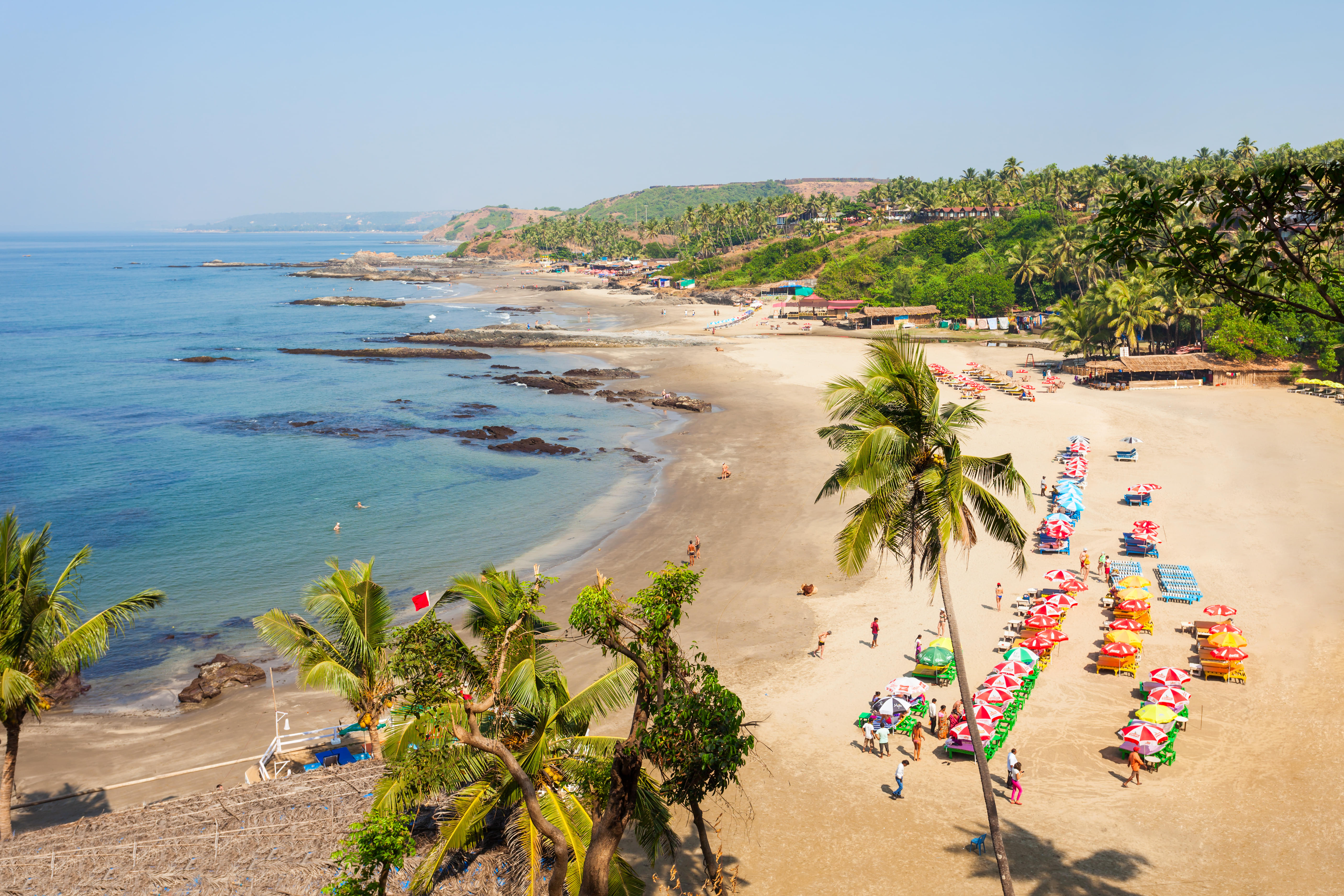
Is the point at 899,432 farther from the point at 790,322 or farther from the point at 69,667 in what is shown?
the point at 790,322

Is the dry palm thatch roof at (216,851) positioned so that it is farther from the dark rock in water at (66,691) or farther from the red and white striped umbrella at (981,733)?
the dark rock in water at (66,691)

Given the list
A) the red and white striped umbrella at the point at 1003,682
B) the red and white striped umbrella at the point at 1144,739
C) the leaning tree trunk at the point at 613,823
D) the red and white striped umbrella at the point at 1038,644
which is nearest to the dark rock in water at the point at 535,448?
the red and white striped umbrella at the point at 1038,644

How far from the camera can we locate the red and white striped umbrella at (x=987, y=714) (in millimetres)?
18859

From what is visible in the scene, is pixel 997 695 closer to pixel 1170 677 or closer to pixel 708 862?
pixel 1170 677

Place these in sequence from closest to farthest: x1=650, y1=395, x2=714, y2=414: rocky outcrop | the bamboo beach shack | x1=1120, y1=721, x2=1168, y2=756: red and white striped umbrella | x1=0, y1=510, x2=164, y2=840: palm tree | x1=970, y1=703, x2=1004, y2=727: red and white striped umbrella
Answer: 1. x1=0, y1=510, x2=164, y2=840: palm tree
2. x1=1120, y1=721, x2=1168, y2=756: red and white striped umbrella
3. x1=970, y1=703, x2=1004, y2=727: red and white striped umbrella
4. the bamboo beach shack
5. x1=650, y1=395, x2=714, y2=414: rocky outcrop

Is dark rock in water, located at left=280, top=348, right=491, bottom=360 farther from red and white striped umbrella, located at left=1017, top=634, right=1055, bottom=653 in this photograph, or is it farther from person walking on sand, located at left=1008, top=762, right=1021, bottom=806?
person walking on sand, located at left=1008, top=762, right=1021, bottom=806

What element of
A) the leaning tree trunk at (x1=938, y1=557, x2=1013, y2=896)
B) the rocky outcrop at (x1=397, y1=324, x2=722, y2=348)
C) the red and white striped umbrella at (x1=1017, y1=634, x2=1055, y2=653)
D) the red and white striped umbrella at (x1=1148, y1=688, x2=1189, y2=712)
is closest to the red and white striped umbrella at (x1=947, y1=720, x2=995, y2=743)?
the red and white striped umbrella at (x1=1148, y1=688, x2=1189, y2=712)

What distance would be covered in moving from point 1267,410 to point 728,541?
3818 centimetres

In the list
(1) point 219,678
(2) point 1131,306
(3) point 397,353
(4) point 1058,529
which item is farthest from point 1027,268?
(1) point 219,678

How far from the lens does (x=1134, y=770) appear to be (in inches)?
693

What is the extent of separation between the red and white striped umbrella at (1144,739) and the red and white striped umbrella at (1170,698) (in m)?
1.41

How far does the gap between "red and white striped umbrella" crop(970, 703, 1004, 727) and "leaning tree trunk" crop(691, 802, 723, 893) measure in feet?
24.5

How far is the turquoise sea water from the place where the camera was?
30.7 meters

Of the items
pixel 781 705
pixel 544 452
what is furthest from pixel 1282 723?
pixel 544 452
